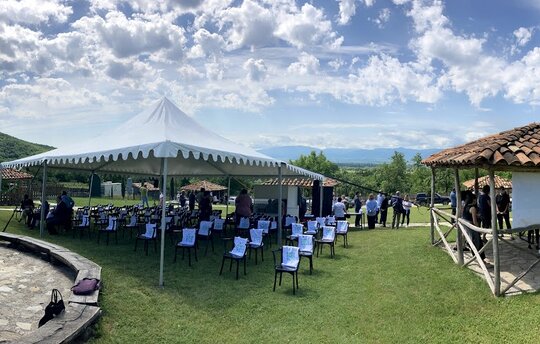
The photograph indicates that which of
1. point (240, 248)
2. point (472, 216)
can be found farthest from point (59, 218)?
point (472, 216)

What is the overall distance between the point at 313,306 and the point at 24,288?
4826 mm

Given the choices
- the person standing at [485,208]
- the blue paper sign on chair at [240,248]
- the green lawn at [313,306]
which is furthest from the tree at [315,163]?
the blue paper sign on chair at [240,248]

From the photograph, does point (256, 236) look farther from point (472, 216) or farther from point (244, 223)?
point (472, 216)

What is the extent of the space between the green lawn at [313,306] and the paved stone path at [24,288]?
86 centimetres

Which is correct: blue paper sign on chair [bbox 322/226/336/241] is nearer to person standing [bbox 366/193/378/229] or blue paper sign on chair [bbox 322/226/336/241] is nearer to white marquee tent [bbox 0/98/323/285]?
white marquee tent [bbox 0/98/323/285]

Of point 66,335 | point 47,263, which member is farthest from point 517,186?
point 47,263

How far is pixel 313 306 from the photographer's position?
7.30m

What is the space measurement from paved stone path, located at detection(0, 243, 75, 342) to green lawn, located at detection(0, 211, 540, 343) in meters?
0.86

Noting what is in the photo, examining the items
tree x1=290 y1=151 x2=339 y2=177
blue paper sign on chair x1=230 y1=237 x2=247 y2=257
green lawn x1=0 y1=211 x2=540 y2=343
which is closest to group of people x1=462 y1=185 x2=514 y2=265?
green lawn x1=0 y1=211 x2=540 y2=343

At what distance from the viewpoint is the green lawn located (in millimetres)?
6102

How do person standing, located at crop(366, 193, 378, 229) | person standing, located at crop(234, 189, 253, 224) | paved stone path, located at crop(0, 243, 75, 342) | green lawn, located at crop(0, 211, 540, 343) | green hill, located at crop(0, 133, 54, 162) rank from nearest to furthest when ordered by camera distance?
paved stone path, located at crop(0, 243, 75, 342) < green lawn, located at crop(0, 211, 540, 343) < person standing, located at crop(234, 189, 253, 224) < person standing, located at crop(366, 193, 378, 229) < green hill, located at crop(0, 133, 54, 162)

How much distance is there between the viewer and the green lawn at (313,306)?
610 centimetres

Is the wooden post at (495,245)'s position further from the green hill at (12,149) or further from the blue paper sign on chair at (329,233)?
the green hill at (12,149)

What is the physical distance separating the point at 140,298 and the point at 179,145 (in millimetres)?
3018
